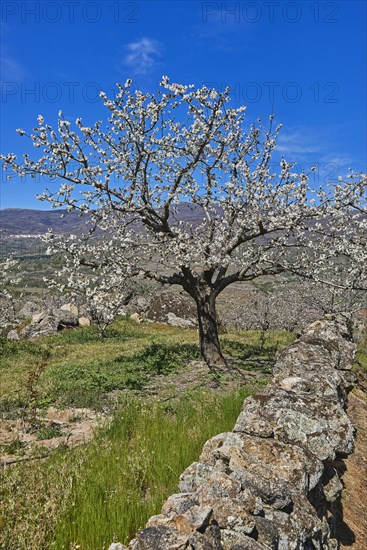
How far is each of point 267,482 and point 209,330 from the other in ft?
41.3

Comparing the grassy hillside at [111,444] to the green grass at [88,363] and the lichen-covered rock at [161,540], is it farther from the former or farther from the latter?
the lichen-covered rock at [161,540]

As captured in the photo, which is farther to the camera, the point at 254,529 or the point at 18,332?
the point at 18,332

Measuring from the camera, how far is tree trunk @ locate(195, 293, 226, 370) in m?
16.8

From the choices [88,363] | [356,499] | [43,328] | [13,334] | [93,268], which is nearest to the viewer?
[356,499]

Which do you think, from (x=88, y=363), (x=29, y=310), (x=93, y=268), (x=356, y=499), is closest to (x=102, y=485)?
(x=356, y=499)

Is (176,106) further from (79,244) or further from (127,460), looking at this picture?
(127,460)

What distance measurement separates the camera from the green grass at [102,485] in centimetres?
421

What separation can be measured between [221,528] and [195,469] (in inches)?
39.1

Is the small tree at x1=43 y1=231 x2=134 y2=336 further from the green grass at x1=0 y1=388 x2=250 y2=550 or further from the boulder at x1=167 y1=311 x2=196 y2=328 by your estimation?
the boulder at x1=167 y1=311 x2=196 y2=328

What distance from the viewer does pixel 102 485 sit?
16.7ft

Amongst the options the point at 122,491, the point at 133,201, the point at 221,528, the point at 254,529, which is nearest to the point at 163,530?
the point at 221,528

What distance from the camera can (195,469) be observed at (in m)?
4.52

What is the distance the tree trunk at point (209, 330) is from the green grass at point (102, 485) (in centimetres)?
860

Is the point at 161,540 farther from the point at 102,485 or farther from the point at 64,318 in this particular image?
the point at 64,318
